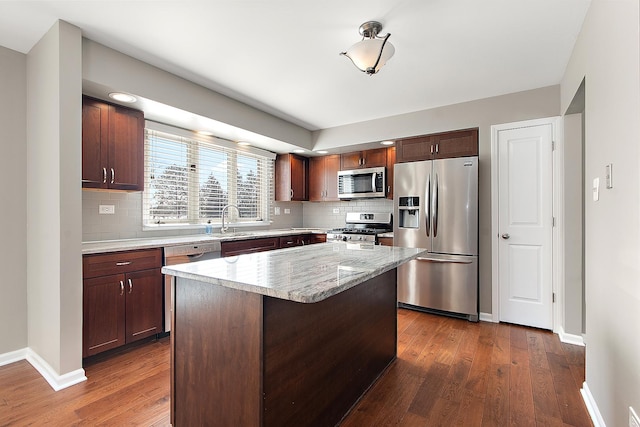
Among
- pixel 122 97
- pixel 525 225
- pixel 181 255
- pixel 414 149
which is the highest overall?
pixel 122 97

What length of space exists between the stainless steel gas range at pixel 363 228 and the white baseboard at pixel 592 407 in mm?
2523

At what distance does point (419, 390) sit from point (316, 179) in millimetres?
3701

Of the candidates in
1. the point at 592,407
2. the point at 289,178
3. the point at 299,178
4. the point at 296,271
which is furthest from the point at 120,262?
the point at 592,407

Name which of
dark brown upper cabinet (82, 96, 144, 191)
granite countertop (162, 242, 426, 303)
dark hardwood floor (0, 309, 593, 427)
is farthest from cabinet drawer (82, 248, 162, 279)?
granite countertop (162, 242, 426, 303)

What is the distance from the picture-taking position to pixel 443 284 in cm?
354

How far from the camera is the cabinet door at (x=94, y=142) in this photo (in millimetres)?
2473

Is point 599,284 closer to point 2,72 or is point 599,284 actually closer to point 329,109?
point 329,109

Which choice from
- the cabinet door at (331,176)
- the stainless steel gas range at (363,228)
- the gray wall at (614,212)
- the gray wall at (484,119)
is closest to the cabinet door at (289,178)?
the cabinet door at (331,176)

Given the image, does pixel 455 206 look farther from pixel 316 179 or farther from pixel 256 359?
pixel 256 359

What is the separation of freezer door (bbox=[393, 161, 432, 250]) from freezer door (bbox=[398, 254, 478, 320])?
0.25 m

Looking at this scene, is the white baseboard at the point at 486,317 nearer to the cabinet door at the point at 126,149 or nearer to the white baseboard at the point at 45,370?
the white baseboard at the point at 45,370

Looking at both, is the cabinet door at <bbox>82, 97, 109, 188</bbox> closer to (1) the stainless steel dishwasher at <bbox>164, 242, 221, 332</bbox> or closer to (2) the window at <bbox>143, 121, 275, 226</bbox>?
(2) the window at <bbox>143, 121, 275, 226</bbox>

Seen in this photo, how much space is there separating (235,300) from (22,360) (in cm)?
247

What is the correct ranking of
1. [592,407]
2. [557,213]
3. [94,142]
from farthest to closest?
[557,213]
[94,142]
[592,407]
